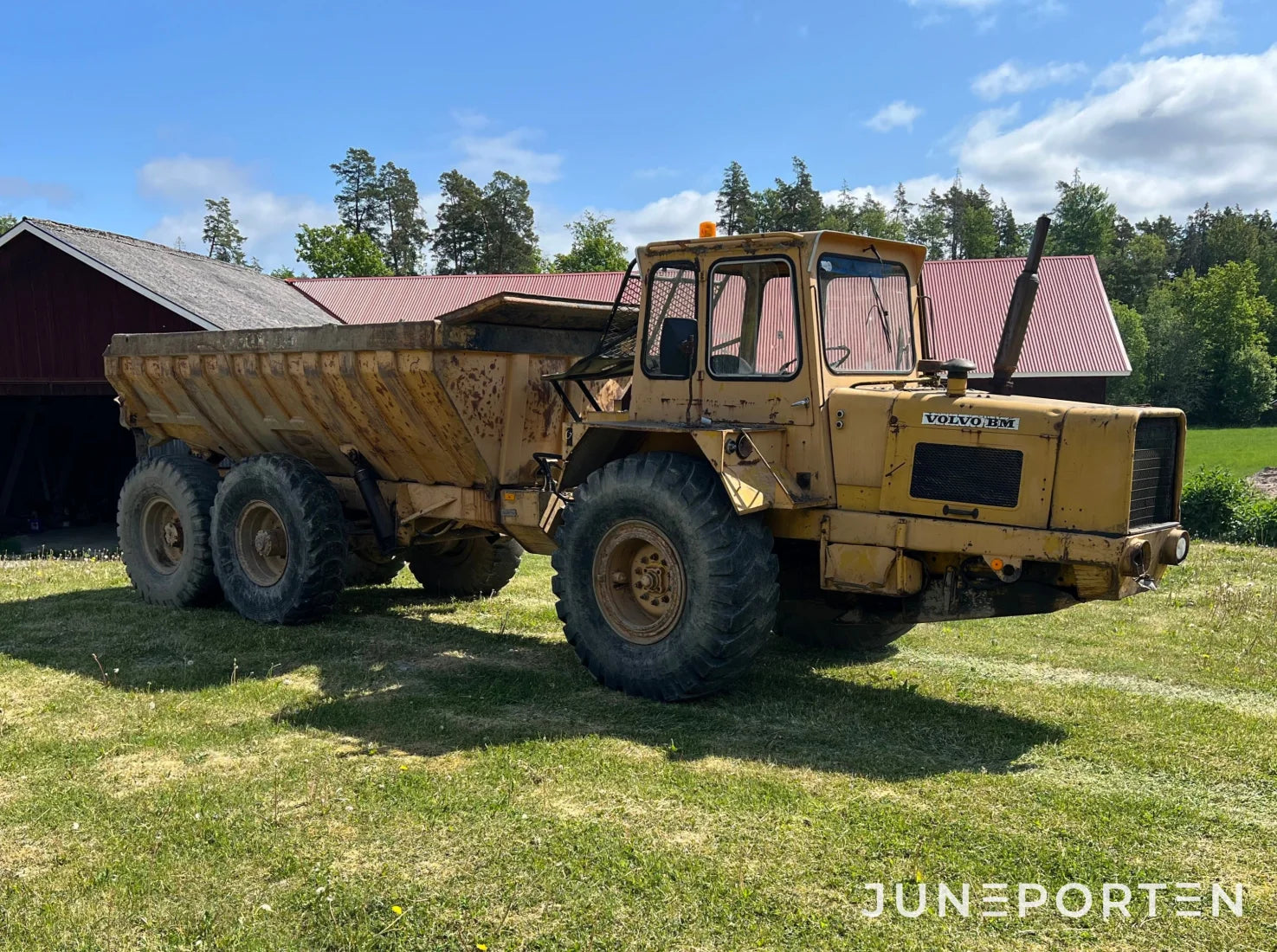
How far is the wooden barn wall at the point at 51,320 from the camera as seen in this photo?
17.0m

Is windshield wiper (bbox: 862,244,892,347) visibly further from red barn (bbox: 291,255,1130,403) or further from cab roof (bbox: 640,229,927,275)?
red barn (bbox: 291,255,1130,403)

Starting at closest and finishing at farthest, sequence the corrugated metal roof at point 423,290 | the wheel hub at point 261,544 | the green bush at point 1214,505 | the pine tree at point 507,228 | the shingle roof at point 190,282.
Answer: the wheel hub at point 261,544 < the shingle roof at point 190,282 < the green bush at point 1214,505 < the corrugated metal roof at point 423,290 < the pine tree at point 507,228

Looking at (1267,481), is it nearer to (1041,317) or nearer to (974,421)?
(1041,317)

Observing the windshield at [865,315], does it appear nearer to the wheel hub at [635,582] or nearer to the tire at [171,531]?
the wheel hub at [635,582]

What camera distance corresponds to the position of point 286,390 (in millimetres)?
9086

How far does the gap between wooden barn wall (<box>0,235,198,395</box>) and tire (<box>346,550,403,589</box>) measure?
27.5 ft

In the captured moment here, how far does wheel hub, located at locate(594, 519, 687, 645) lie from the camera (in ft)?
22.8

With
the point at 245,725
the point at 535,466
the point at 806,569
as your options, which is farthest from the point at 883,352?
the point at 245,725

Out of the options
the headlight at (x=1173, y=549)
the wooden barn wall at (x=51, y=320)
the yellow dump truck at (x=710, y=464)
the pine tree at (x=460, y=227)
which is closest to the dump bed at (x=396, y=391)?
the yellow dump truck at (x=710, y=464)

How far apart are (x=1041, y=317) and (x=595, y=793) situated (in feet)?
86.8

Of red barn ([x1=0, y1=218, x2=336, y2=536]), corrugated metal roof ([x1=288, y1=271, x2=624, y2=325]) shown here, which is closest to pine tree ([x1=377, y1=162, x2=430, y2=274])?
corrugated metal roof ([x1=288, y1=271, x2=624, y2=325])

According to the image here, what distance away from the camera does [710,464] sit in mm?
6754

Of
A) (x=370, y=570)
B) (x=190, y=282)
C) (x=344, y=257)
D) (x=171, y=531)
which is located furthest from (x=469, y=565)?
(x=344, y=257)

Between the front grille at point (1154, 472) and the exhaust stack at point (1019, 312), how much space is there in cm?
78
